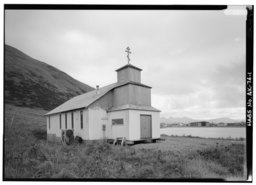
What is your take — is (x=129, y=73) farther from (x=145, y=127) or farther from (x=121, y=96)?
(x=145, y=127)

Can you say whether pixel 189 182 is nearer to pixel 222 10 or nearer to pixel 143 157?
pixel 143 157

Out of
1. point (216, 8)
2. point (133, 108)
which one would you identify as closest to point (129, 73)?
point (133, 108)

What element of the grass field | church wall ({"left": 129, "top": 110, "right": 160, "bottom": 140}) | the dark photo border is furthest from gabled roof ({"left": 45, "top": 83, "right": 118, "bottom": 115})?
the dark photo border

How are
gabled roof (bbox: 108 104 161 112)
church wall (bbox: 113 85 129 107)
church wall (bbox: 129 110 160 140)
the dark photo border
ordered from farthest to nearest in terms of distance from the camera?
church wall (bbox: 113 85 129 107) < gabled roof (bbox: 108 104 161 112) < church wall (bbox: 129 110 160 140) < the dark photo border

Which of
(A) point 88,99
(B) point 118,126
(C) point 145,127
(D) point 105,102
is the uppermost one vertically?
(A) point 88,99

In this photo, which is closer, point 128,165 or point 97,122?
point 128,165

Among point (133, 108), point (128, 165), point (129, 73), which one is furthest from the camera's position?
point (129, 73)

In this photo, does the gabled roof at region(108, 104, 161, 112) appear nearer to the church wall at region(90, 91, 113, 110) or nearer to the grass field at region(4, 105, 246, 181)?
the church wall at region(90, 91, 113, 110)

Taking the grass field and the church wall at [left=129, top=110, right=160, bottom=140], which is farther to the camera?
the church wall at [left=129, top=110, right=160, bottom=140]

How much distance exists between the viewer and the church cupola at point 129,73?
1472 centimetres

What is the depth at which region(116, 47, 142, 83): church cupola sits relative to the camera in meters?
14.7

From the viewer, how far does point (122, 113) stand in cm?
1341

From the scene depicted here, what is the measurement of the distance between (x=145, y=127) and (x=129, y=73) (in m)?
4.68

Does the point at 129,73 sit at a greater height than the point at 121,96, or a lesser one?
greater
